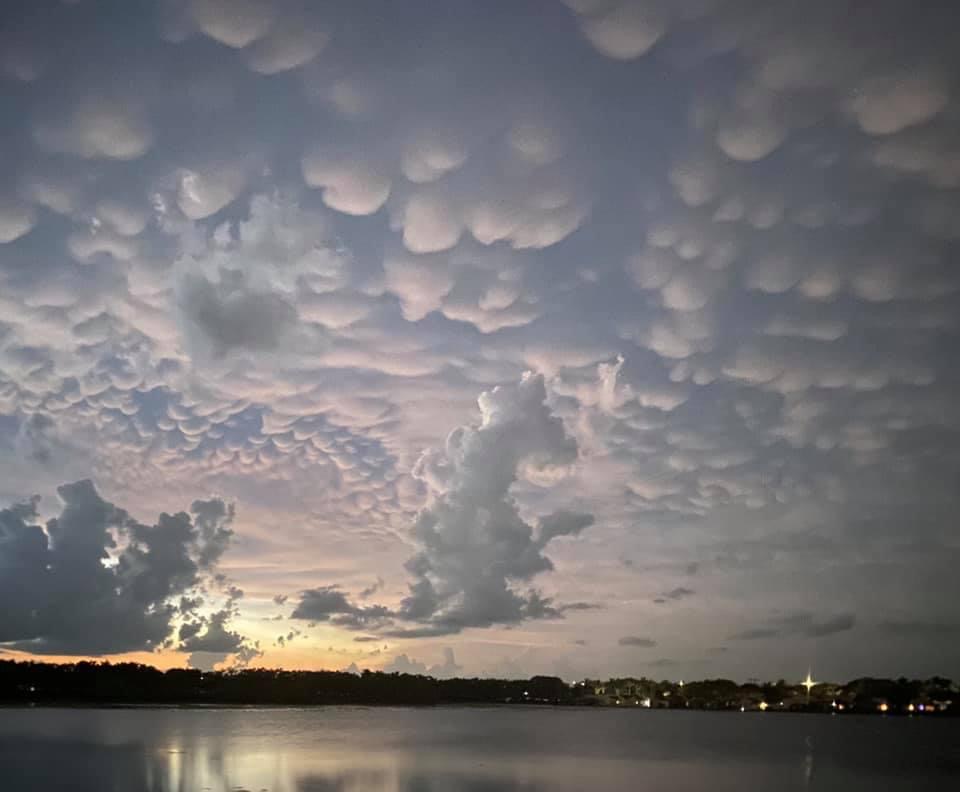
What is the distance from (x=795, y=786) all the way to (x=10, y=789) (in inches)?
2268

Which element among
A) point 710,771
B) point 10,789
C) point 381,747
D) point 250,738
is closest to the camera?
point 10,789

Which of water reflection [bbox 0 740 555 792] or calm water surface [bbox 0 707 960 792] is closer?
water reflection [bbox 0 740 555 792]

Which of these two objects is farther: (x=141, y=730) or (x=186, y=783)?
(x=141, y=730)

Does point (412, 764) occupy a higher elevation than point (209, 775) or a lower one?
lower

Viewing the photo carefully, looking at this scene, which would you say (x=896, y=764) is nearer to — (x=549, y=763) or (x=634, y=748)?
(x=634, y=748)

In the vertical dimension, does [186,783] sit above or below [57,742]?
above

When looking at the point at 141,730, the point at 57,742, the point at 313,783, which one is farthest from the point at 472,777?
the point at 141,730

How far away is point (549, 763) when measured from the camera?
80375 millimetres

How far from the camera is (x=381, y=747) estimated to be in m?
96.2

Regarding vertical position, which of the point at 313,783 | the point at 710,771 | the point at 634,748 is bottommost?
the point at 634,748

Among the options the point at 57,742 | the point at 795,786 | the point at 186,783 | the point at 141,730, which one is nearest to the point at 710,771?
the point at 795,786

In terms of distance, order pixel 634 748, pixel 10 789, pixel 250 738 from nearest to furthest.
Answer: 1. pixel 10 789
2. pixel 250 738
3. pixel 634 748

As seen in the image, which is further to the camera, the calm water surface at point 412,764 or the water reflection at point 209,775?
the calm water surface at point 412,764

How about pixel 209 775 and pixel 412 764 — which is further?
pixel 412 764
